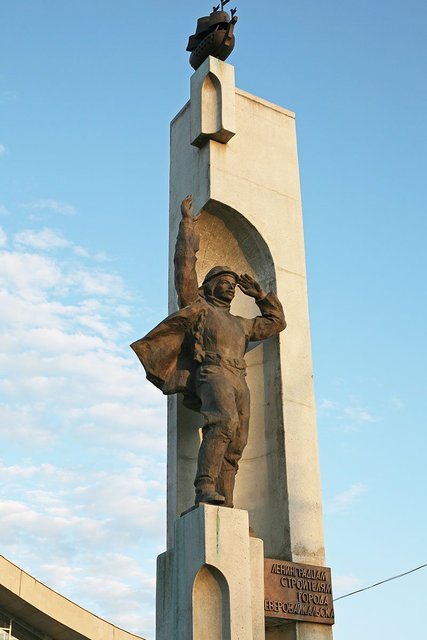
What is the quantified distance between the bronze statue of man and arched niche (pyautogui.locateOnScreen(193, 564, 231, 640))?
2.26 feet

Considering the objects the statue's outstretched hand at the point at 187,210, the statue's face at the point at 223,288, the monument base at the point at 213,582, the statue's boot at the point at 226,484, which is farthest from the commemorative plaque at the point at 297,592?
the statue's outstretched hand at the point at 187,210

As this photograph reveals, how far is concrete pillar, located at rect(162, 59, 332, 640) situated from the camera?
29.1 ft

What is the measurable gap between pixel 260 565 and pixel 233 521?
551 mm

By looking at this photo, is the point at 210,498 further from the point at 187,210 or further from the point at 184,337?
the point at 187,210

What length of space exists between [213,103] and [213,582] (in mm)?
5310

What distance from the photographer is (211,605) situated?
23.5ft

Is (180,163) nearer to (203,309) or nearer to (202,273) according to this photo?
(202,273)

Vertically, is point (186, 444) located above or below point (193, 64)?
below

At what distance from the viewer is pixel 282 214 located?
1021 cm

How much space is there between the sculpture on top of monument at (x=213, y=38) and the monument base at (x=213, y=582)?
5574mm

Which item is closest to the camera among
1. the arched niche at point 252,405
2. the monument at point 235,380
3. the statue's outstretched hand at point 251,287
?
the monument at point 235,380

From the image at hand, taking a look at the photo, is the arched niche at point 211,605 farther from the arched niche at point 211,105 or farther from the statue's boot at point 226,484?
the arched niche at point 211,105

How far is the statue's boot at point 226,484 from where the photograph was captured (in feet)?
26.6

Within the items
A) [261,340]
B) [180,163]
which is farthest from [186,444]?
[180,163]
